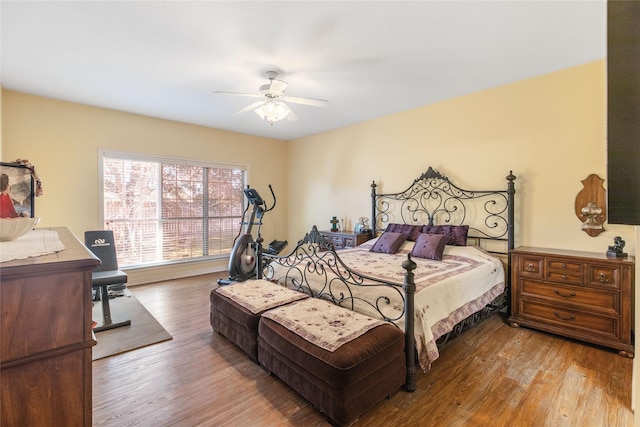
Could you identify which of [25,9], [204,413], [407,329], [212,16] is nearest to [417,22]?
[212,16]

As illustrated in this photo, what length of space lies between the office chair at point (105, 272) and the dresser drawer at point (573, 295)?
13.6 feet

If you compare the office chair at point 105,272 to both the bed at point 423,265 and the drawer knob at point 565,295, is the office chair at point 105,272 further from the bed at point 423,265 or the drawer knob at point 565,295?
the drawer knob at point 565,295

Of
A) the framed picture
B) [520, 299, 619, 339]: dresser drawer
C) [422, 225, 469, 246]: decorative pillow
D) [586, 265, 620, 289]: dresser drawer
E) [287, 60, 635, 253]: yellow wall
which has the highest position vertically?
[287, 60, 635, 253]: yellow wall

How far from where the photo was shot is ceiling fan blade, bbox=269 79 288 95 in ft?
9.13

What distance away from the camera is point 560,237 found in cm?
303

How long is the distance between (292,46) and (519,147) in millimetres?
2706

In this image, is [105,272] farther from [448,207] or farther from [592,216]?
[592,216]

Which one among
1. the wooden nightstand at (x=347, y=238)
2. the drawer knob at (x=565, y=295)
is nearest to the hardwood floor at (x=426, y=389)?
the drawer knob at (x=565, y=295)

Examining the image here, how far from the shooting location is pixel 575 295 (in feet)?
8.70

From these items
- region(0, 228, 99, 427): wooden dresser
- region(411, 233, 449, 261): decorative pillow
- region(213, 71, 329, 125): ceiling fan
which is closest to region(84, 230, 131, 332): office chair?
region(213, 71, 329, 125): ceiling fan

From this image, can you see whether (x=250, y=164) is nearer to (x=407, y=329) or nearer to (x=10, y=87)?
(x=10, y=87)

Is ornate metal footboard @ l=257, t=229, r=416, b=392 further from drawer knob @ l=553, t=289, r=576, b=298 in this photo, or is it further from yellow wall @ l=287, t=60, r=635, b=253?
yellow wall @ l=287, t=60, r=635, b=253

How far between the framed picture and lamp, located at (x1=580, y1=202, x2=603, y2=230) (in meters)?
4.32

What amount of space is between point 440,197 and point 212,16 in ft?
10.8
